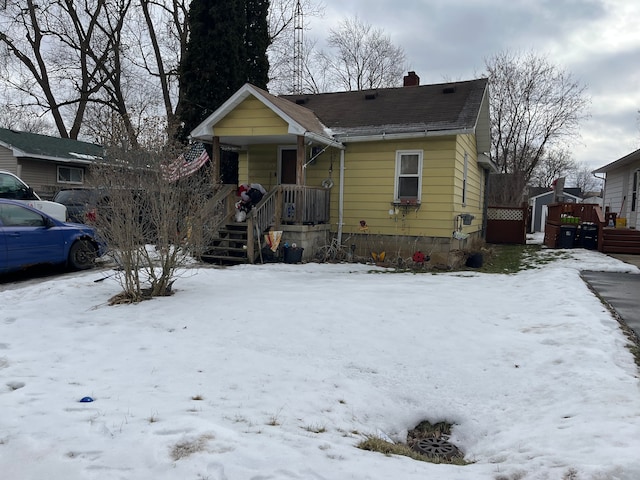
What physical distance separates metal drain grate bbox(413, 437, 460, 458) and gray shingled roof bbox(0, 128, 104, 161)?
762 inches

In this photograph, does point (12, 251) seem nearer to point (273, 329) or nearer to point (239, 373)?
point (273, 329)

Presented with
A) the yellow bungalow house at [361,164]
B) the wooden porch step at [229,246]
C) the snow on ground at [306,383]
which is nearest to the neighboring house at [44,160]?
the yellow bungalow house at [361,164]

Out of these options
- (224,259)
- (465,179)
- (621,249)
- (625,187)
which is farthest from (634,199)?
(224,259)

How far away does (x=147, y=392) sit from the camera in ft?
12.0

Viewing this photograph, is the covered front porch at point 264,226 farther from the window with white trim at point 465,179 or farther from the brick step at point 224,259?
the window with white trim at point 465,179

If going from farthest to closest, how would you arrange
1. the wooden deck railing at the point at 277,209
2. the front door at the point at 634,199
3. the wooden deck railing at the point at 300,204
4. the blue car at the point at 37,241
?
the front door at the point at 634,199 < the wooden deck railing at the point at 300,204 < the wooden deck railing at the point at 277,209 < the blue car at the point at 37,241

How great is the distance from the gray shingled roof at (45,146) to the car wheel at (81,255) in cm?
1124

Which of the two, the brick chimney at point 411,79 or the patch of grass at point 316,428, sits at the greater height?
the brick chimney at point 411,79

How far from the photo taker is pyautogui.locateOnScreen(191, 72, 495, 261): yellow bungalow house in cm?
1119

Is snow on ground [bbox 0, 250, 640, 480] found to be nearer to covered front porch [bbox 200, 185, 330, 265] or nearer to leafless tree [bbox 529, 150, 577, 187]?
covered front porch [bbox 200, 185, 330, 265]

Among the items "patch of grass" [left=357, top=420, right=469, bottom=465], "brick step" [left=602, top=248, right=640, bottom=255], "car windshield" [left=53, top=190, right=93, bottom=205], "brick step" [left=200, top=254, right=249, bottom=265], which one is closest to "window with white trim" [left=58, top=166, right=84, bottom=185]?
"car windshield" [left=53, top=190, right=93, bottom=205]

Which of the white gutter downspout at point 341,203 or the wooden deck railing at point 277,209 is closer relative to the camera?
the wooden deck railing at point 277,209

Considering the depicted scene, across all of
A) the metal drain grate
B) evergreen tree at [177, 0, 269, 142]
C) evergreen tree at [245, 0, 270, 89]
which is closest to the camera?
the metal drain grate

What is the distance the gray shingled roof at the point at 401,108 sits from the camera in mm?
11805
